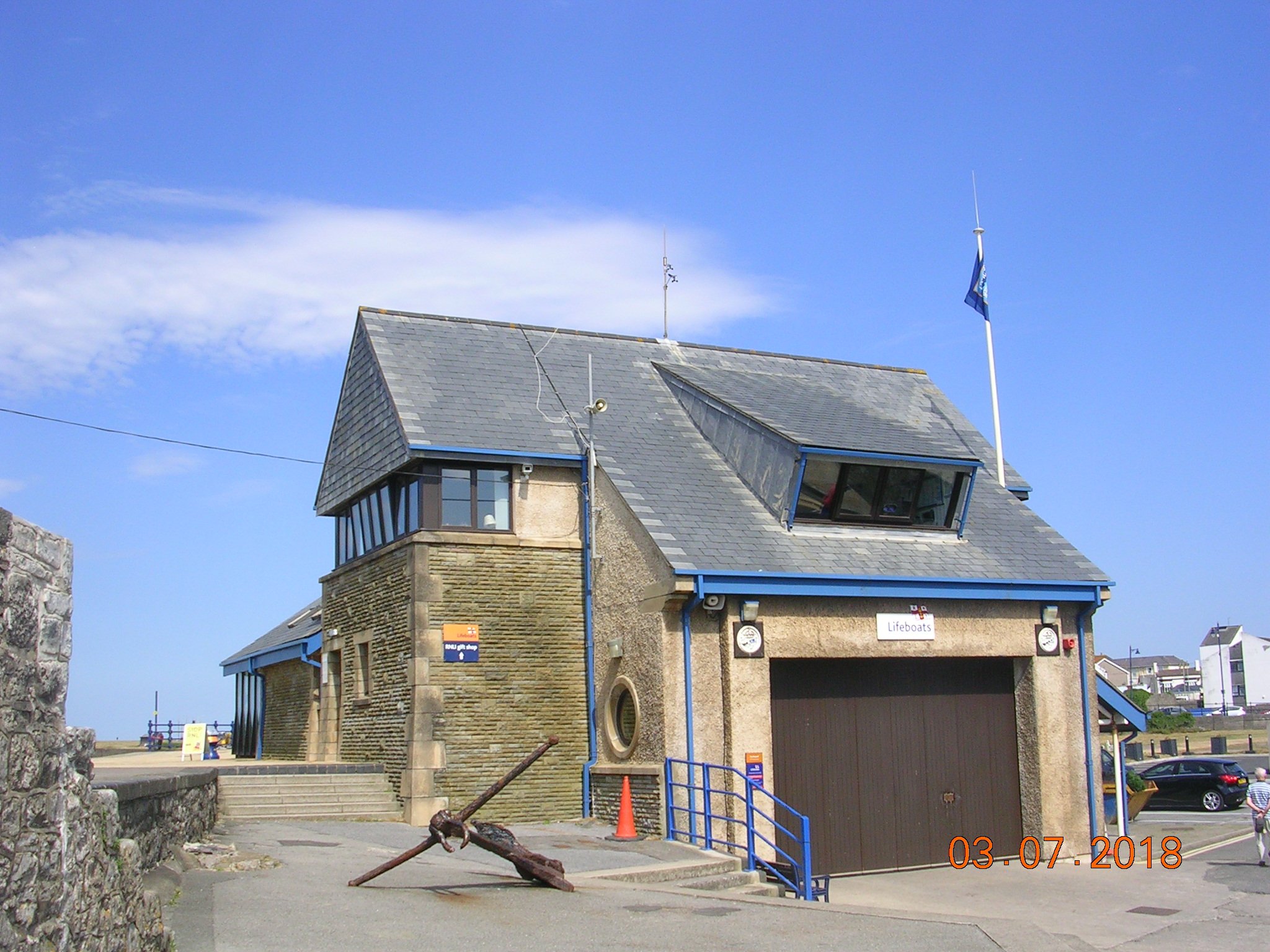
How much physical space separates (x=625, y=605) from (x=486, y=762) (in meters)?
3.01

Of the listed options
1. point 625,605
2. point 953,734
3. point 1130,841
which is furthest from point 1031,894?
point 625,605

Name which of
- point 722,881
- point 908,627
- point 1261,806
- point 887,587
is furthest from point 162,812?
point 1261,806

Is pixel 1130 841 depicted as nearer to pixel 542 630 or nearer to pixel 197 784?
pixel 542 630

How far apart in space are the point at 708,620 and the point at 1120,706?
31.7 feet

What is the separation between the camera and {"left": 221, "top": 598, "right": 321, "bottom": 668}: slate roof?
24656 millimetres

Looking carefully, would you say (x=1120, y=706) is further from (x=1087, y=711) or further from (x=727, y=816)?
(x=727, y=816)

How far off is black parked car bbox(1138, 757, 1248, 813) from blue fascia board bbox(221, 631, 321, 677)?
19.9 metres

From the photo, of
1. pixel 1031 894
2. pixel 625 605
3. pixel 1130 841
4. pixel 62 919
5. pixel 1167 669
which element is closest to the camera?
pixel 62 919

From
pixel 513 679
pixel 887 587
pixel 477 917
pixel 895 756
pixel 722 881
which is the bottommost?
pixel 722 881

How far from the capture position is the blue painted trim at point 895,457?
1752 cm

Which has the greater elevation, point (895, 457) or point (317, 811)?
point (895, 457)

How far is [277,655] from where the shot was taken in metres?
25.5

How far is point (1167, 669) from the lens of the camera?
16300 centimetres

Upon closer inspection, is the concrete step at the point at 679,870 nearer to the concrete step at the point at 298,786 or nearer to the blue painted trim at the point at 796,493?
the blue painted trim at the point at 796,493
